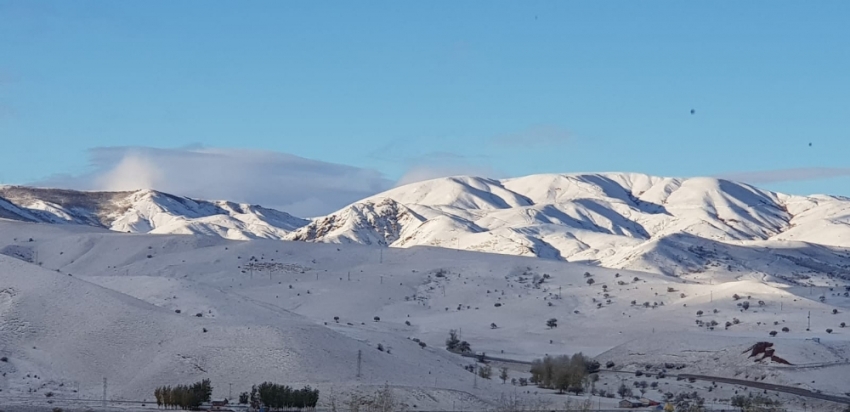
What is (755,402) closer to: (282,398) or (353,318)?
(282,398)

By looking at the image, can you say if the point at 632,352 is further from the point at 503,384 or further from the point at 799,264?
the point at 799,264

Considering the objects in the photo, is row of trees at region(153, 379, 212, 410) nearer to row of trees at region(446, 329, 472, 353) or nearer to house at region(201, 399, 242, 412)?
house at region(201, 399, 242, 412)

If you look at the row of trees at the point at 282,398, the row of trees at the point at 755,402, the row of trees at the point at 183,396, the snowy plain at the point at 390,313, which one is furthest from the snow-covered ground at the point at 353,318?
the row of trees at the point at 282,398

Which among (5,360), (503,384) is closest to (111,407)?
(5,360)

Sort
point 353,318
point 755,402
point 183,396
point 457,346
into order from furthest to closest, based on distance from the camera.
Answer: point 353,318 < point 457,346 < point 755,402 < point 183,396

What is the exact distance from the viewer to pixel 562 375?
52.6m

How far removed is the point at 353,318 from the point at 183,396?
42737mm

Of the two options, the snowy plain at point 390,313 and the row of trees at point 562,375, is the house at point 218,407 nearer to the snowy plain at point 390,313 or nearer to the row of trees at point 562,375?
the snowy plain at point 390,313

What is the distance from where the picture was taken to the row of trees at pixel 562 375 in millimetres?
52125

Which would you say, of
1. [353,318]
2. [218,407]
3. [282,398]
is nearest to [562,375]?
[282,398]

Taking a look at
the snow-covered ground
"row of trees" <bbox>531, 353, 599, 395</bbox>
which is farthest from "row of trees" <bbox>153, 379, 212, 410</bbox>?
"row of trees" <bbox>531, 353, 599, 395</bbox>

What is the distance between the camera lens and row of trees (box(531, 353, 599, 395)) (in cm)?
5212

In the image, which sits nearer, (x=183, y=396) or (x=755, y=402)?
(x=183, y=396)

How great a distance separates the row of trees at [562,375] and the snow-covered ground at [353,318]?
1.39 meters
